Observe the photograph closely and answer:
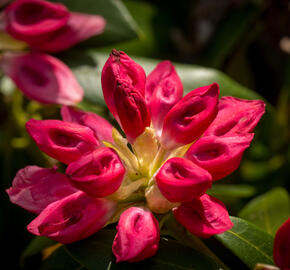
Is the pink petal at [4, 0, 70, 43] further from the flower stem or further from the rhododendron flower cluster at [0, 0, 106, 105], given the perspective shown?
the flower stem

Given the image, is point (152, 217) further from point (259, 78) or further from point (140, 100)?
point (259, 78)

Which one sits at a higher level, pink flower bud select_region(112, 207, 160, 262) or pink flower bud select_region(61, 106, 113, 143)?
pink flower bud select_region(61, 106, 113, 143)

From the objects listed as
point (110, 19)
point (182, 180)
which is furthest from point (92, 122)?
point (110, 19)

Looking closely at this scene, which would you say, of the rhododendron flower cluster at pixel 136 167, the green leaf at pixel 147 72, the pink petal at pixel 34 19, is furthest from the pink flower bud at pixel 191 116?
the pink petal at pixel 34 19

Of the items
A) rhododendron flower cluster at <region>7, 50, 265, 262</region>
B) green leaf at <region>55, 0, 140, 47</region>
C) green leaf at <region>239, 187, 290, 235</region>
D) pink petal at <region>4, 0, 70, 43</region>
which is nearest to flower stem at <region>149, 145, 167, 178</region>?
rhododendron flower cluster at <region>7, 50, 265, 262</region>

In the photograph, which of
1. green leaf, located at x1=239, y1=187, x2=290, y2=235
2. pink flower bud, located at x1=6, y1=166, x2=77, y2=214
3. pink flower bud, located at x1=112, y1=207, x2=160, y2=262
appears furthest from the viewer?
green leaf, located at x1=239, y1=187, x2=290, y2=235

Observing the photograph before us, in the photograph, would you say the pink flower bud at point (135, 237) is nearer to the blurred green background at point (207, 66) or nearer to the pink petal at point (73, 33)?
the blurred green background at point (207, 66)

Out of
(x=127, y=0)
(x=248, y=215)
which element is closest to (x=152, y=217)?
(x=248, y=215)
